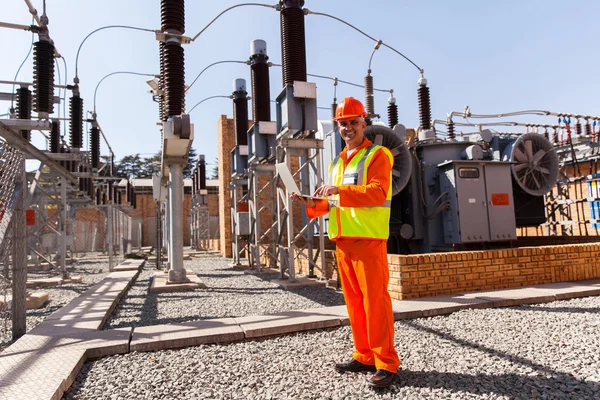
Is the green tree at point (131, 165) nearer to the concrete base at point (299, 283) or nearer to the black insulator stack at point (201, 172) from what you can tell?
the black insulator stack at point (201, 172)

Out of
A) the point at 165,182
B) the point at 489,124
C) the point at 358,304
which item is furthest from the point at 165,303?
the point at 489,124

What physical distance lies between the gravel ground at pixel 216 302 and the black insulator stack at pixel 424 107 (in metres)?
5.09

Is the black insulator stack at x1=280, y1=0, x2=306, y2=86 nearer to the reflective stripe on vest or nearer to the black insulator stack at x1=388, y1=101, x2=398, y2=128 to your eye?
the black insulator stack at x1=388, y1=101, x2=398, y2=128

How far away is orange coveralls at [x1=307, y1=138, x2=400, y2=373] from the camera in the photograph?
9.75ft

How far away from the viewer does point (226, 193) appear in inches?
672

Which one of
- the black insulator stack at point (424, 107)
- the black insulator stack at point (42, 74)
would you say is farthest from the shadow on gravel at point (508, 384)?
the black insulator stack at point (42, 74)

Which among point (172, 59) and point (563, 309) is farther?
point (172, 59)

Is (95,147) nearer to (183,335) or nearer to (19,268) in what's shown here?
(19,268)

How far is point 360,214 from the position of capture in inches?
121

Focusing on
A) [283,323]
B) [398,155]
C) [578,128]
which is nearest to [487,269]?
[398,155]

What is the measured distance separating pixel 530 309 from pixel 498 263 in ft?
4.30

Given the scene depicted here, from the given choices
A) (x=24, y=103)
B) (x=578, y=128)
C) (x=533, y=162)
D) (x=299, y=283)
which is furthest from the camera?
(x=578, y=128)

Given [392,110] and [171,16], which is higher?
[171,16]

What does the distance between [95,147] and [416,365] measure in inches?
472
